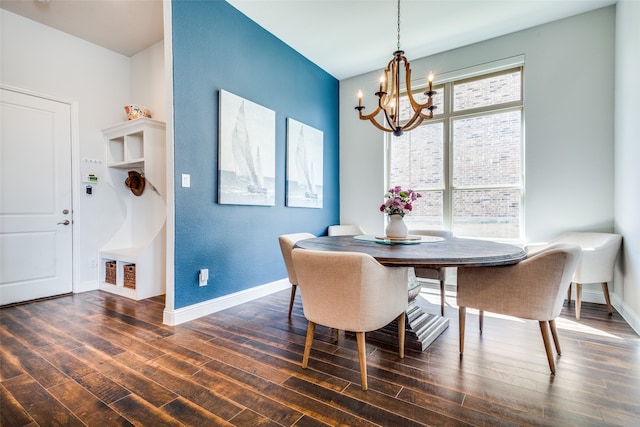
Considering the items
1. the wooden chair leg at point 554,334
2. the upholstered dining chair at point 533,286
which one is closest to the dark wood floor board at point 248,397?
the upholstered dining chair at point 533,286

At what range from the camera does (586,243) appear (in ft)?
9.68

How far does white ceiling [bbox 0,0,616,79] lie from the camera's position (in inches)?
120

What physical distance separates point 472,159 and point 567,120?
1004 mm

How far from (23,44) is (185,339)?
3690mm

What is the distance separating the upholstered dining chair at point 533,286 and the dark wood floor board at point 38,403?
226 cm

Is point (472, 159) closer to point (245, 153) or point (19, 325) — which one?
point (245, 153)

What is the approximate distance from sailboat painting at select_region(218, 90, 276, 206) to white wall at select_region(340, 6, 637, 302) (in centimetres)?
278

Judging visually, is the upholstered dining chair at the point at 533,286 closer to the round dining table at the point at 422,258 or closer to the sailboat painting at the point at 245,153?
the round dining table at the point at 422,258

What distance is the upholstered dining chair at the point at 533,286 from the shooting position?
5.62 ft

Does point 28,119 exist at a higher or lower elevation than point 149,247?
higher

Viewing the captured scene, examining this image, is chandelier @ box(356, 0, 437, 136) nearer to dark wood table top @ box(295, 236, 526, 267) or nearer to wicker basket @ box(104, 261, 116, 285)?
dark wood table top @ box(295, 236, 526, 267)

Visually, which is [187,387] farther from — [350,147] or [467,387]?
[350,147]

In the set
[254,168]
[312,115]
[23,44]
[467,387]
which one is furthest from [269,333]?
[23,44]

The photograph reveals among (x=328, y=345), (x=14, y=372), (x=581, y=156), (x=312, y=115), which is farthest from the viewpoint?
(x=312, y=115)
